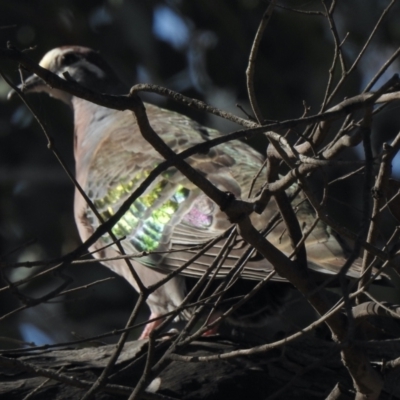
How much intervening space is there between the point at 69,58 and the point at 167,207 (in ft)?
7.13

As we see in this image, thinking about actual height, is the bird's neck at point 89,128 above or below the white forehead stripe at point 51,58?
below

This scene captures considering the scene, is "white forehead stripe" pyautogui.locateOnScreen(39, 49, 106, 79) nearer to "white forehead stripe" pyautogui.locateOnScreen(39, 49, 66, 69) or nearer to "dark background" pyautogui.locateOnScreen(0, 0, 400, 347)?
"white forehead stripe" pyautogui.locateOnScreen(39, 49, 66, 69)

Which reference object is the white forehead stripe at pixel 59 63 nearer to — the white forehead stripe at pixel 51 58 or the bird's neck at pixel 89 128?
the white forehead stripe at pixel 51 58

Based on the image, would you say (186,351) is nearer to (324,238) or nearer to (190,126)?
(324,238)

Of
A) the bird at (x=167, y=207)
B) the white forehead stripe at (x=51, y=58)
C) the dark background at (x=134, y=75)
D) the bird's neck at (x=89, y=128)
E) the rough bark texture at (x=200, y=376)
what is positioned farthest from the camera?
the dark background at (x=134, y=75)

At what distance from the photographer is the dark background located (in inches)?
304

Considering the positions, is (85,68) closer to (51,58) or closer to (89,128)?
(51,58)

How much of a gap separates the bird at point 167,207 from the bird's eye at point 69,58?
532 millimetres

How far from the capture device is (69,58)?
661 cm

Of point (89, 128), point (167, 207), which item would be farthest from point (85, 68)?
point (167, 207)

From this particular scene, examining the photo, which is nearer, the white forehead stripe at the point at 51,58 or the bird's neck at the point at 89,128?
the bird's neck at the point at 89,128

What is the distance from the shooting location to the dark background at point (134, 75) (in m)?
7.71

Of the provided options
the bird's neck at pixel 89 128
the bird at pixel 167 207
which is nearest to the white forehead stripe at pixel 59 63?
the bird's neck at pixel 89 128

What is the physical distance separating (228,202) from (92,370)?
1332mm
